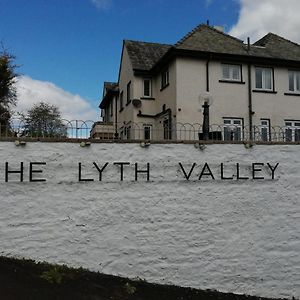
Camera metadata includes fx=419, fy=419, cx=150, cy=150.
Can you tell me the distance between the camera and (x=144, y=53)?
25.0 metres

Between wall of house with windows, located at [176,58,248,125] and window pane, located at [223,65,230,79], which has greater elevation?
window pane, located at [223,65,230,79]

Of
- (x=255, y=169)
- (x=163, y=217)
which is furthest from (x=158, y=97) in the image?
(x=163, y=217)

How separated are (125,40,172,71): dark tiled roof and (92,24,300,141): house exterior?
11cm

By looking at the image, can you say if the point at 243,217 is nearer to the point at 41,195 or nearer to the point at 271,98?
the point at 41,195

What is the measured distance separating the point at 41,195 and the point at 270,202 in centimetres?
486

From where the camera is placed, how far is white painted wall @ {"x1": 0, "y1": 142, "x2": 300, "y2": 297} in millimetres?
7828

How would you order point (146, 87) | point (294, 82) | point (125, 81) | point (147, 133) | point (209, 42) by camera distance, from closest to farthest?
point (147, 133) < point (209, 42) < point (294, 82) < point (146, 87) < point (125, 81)

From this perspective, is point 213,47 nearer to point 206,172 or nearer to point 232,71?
point 232,71

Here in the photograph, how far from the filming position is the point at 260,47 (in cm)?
2280

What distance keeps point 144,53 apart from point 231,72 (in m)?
6.15

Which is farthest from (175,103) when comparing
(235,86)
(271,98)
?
(271,98)

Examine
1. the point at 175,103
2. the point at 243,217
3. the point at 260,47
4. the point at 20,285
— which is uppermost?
the point at 260,47

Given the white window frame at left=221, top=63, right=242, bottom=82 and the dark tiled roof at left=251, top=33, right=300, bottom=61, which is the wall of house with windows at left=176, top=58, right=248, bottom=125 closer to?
the white window frame at left=221, top=63, right=242, bottom=82

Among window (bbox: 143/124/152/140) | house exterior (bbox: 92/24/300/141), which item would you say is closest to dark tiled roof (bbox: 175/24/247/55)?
house exterior (bbox: 92/24/300/141)
